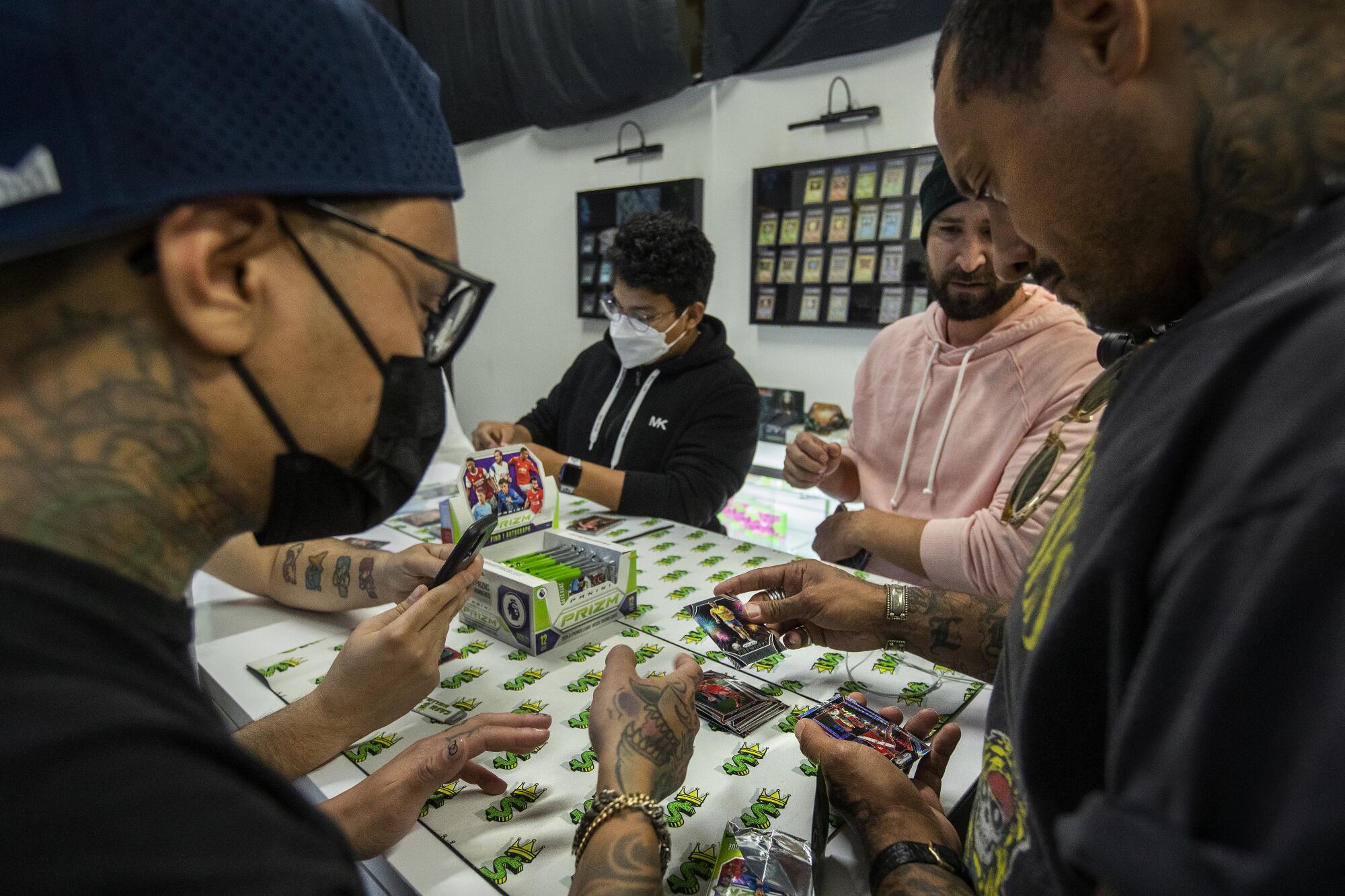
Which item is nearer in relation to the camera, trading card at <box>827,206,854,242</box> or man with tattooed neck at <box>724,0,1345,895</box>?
man with tattooed neck at <box>724,0,1345,895</box>

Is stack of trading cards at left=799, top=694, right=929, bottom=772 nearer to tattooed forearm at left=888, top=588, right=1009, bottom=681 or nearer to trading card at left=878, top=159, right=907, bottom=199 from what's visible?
tattooed forearm at left=888, top=588, right=1009, bottom=681

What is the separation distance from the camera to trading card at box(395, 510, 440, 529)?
2.33 metres

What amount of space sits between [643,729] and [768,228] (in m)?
3.60

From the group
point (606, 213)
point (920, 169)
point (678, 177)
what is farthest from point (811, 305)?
→ point (606, 213)

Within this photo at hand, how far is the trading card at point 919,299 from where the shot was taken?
3.57m

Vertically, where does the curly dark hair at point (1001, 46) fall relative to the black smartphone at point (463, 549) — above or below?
above

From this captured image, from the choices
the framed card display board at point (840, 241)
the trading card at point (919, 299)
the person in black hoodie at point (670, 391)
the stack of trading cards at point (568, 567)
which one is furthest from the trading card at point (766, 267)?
the stack of trading cards at point (568, 567)

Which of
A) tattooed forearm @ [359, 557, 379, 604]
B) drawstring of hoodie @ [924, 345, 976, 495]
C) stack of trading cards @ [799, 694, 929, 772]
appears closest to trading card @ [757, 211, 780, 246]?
drawstring of hoodie @ [924, 345, 976, 495]

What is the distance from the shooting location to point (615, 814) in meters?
0.92

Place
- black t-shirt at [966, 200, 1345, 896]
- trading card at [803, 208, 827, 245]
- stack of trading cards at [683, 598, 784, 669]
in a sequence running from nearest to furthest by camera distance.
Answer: black t-shirt at [966, 200, 1345, 896], stack of trading cards at [683, 598, 784, 669], trading card at [803, 208, 827, 245]

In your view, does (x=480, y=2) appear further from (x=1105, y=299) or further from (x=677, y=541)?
(x=1105, y=299)

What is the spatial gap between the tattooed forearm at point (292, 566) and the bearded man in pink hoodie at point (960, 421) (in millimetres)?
1419

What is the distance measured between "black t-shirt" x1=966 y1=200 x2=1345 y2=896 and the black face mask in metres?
0.68

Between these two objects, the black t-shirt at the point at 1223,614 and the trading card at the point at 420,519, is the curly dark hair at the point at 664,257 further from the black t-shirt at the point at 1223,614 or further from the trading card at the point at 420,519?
the black t-shirt at the point at 1223,614
